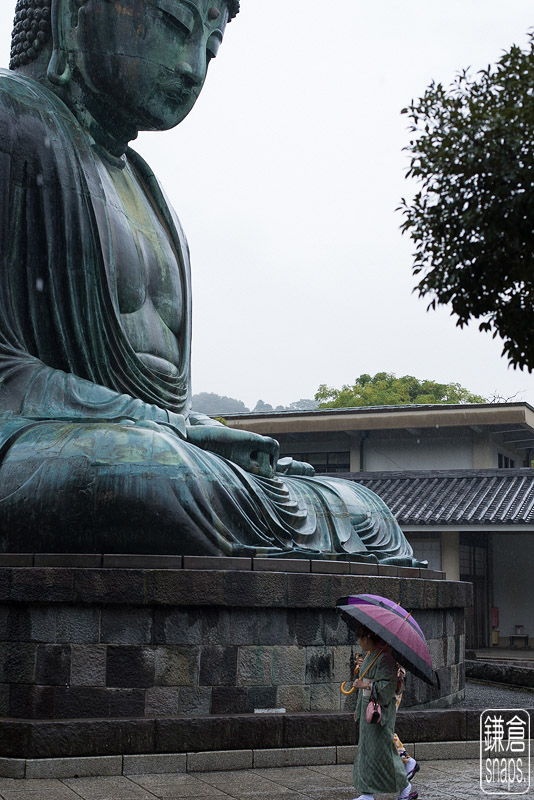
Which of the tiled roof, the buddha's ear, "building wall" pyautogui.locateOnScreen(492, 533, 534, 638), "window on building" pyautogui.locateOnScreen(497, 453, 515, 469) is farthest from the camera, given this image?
"window on building" pyautogui.locateOnScreen(497, 453, 515, 469)

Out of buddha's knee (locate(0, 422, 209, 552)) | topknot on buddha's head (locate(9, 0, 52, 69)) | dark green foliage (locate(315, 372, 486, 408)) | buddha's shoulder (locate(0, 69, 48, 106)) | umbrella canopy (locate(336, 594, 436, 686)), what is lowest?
umbrella canopy (locate(336, 594, 436, 686))

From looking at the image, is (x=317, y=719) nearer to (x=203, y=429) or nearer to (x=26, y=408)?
(x=203, y=429)

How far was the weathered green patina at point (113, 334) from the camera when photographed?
7.09 meters

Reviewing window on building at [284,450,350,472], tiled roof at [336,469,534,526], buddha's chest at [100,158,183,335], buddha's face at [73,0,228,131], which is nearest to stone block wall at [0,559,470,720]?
buddha's chest at [100,158,183,335]

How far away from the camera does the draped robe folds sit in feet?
23.1

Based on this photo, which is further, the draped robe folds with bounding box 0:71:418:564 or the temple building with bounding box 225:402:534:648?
the temple building with bounding box 225:402:534:648

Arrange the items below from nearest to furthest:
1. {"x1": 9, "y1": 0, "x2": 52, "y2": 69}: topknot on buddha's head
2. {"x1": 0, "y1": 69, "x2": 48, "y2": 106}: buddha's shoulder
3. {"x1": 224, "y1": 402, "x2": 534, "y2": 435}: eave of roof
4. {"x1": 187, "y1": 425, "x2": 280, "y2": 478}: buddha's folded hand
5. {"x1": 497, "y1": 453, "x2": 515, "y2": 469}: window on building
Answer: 1. {"x1": 187, "y1": 425, "x2": 280, "y2": 478}: buddha's folded hand
2. {"x1": 0, "y1": 69, "x2": 48, "y2": 106}: buddha's shoulder
3. {"x1": 9, "y1": 0, "x2": 52, "y2": 69}: topknot on buddha's head
4. {"x1": 224, "y1": 402, "x2": 534, "y2": 435}: eave of roof
5. {"x1": 497, "y1": 453, "x2": 515, "y2": 469}: window on building

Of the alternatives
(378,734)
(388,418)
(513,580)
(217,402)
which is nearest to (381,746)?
(378,734)

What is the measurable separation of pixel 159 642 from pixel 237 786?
1.09m

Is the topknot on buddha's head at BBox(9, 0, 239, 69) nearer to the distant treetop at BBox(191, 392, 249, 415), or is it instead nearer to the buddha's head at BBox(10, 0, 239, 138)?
the buddha's head at BBox(10, 0, 239, 138)

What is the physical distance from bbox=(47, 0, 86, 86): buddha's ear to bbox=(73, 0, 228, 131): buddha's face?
0.09 metres

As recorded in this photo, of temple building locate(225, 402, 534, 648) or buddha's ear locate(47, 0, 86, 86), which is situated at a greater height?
buddha's ear locate(47, 0, 86, 86)

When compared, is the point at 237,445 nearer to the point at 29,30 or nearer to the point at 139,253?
the point at 139,253

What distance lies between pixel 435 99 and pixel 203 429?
3.62 meters
